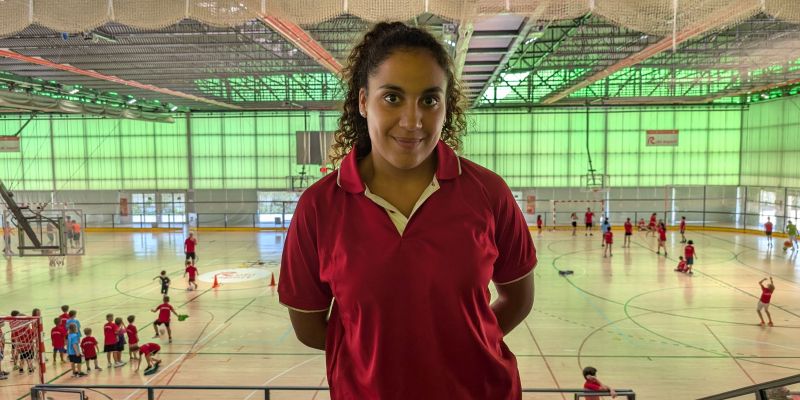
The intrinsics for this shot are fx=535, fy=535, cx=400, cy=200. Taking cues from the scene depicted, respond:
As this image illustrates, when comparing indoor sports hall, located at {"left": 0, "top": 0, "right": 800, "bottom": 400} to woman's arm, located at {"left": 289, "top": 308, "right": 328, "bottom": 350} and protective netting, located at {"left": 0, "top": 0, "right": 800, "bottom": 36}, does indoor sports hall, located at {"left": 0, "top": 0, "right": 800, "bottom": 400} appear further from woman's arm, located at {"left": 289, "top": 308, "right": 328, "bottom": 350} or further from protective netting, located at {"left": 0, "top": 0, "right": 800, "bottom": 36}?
woman's arm, located at {"left": 289, "top": 308, "right": 328, "bottom": 350}

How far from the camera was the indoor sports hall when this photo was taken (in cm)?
629

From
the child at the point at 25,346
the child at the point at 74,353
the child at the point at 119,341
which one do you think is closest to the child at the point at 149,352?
the child at the point at 119,341

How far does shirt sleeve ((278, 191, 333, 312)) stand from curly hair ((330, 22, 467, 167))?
1.24 ft

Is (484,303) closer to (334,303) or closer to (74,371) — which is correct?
(334,303)

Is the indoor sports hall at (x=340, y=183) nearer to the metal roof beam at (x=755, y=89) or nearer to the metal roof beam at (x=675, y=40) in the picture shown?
the metal roof beam at (x=675, y=40)

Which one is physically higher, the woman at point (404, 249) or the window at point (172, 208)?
the woman at point (404, 249)

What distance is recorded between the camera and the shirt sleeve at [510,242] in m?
1.95

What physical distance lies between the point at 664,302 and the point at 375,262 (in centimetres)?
1946

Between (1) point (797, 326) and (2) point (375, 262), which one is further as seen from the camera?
(1) point (797, 326)

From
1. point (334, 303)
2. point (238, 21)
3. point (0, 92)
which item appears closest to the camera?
point (334, 303)

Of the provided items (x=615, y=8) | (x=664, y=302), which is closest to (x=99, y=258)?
(x=664, y=302)

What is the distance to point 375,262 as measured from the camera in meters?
1.68

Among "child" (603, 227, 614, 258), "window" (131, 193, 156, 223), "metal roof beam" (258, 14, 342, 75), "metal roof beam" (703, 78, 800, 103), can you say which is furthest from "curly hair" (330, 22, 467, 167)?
"window" (131, 193, 156, 223)

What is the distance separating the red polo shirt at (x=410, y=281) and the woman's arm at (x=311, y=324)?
10 centimetres
